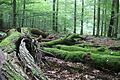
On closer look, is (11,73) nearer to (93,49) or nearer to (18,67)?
(18,67)

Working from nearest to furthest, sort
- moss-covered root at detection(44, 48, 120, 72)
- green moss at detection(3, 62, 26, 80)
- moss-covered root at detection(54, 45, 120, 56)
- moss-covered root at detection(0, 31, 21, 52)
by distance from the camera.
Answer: green moss at detection(3, 62, 26, 80)
moss-covered root at detection(0, 31, 21, 52)
moss-covered root at detection(44, 48, 120, 72)
moss-covered root at detection(54, 45, 120, 56)

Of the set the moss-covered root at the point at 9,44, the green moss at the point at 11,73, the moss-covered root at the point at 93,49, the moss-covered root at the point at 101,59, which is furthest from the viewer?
→ the moss-covered root at the point at 93,49

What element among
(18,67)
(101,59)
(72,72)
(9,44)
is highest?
(9,44)

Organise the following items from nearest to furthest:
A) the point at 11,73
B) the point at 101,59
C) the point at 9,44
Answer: the point at 11,73 < the point at 9,44 < the point at 101,59

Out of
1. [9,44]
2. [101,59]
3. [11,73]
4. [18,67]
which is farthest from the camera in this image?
[101,59]

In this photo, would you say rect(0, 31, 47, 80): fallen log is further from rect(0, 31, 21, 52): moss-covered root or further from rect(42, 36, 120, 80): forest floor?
rect(42, 36, 120, 80): forest floor

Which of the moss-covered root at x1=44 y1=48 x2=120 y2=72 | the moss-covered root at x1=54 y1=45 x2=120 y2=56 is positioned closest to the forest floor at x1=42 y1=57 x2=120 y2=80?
the moss-covered root at x1=44 y1=48 x2=120 y2=72

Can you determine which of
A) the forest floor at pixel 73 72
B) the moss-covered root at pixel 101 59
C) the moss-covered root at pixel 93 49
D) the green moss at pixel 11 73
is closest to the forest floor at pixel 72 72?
the forest floor at pixel 73 72

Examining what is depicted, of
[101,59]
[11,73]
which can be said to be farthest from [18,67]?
[101,59]

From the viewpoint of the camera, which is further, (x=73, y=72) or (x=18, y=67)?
(x=73, y=72)

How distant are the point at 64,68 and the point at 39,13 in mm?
18842

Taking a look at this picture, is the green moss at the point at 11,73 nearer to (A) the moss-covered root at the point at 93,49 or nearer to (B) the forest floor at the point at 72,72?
(B) the forest floor at the point at 72,72

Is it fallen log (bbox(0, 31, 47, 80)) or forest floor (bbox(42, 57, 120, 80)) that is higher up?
fallen log (bbox(0, 31, 47, 80))

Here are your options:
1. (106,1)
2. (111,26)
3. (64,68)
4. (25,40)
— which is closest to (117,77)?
(64,68)
